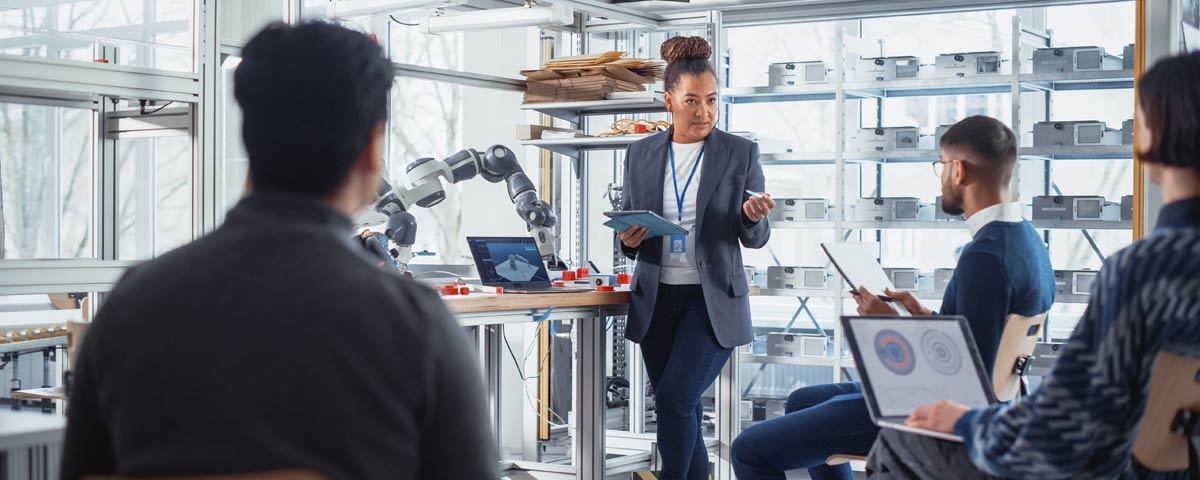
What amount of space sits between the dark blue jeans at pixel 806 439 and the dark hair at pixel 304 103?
6.43 ft

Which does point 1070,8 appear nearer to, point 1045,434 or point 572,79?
point 572,79

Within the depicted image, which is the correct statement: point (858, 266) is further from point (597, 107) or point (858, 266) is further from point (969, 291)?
point (597, 107)

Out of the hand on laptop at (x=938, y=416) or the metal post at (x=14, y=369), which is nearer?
the hand on laptop at (x=938, y=416)

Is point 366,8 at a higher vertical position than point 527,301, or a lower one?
higher

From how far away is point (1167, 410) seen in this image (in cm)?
154

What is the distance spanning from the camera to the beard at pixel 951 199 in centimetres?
262

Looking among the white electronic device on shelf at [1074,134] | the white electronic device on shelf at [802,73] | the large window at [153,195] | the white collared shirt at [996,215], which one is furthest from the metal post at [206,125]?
the white electronic device on shelf at [1074,134]

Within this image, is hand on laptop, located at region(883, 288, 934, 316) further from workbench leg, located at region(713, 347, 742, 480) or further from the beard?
workbench leg, located at region(713, 347, 742, 480)

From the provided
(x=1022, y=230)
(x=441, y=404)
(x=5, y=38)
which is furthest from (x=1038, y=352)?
(x=441, y=404)

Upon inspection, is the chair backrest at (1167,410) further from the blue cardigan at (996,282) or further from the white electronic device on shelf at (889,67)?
the white electronic device on shelf at (889,67)

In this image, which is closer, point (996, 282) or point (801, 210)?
point (996, 282)

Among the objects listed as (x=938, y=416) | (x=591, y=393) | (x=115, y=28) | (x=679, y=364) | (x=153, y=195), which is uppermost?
(x=115, y=28)

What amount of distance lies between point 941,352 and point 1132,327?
0.52 meters

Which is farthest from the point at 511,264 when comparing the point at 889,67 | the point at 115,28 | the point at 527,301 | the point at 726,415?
the point at 889,67
